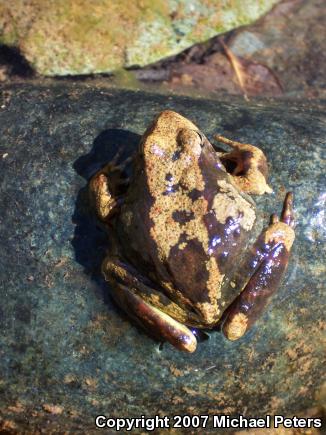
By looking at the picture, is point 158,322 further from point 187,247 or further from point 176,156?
point 176,156

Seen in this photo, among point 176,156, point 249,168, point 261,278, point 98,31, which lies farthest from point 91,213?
point 98,31

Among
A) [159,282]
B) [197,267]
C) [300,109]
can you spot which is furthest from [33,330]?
[300,109]

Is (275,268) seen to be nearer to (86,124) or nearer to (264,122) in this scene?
(264,122)

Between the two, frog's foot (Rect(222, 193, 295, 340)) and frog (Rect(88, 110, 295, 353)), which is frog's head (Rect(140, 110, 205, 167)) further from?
frog's foot (Rect(222, 193, 295, 340))

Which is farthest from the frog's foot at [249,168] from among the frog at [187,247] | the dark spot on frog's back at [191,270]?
the dark spot on frog's back at [191,270]

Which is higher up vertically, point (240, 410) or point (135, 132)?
point (135, 132)

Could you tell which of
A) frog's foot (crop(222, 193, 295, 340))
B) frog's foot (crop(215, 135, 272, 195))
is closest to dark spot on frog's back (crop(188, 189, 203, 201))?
frog's foot (crop(215, 135, 272, 195))

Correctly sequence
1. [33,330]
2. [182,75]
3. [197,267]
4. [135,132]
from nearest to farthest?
[197,267] < [33,330] < [135,132] < [182,75]
